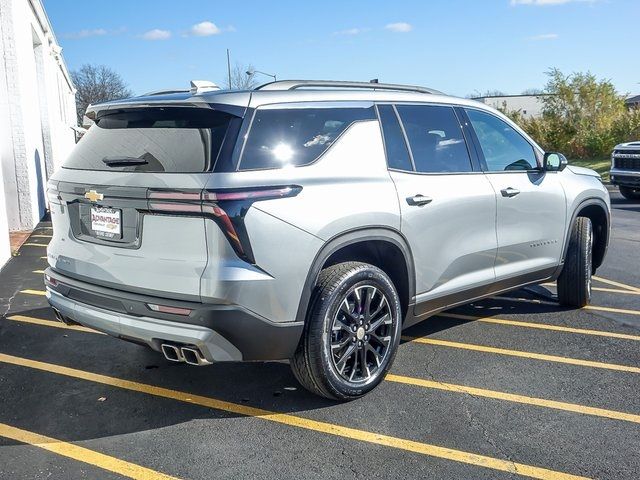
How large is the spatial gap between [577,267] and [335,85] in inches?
118

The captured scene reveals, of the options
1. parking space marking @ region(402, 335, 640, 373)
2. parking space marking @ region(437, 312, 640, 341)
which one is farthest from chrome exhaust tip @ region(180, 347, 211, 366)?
parking space marking @ region(437, 312, 640, 341)

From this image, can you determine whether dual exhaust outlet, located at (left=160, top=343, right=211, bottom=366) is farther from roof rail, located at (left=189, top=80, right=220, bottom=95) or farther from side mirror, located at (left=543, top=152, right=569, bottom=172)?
side mirror, located at (left=543, top=152, right=569, bottom=172)

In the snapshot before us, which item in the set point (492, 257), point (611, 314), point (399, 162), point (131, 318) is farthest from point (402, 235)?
point (611, 314)

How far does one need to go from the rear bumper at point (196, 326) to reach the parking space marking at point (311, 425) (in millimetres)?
443

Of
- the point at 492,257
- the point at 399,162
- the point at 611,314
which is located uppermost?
the point at 399,162

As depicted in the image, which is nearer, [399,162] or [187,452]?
[187,452]

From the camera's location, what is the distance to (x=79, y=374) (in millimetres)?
4461

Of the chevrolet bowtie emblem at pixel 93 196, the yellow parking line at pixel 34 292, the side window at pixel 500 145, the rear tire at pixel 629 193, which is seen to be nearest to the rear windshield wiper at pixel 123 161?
the chevrolet bowtie emblem at pixel 93 196

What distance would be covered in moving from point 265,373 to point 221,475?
133 cm

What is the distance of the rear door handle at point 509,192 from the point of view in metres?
4.93

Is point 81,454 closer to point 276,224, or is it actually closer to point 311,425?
point 311,425

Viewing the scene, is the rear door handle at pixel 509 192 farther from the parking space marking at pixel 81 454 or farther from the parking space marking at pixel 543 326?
the parking space marking at pixel 81 454

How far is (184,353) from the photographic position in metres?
3.38

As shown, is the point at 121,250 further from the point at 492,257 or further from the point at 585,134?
the point at 585,134
